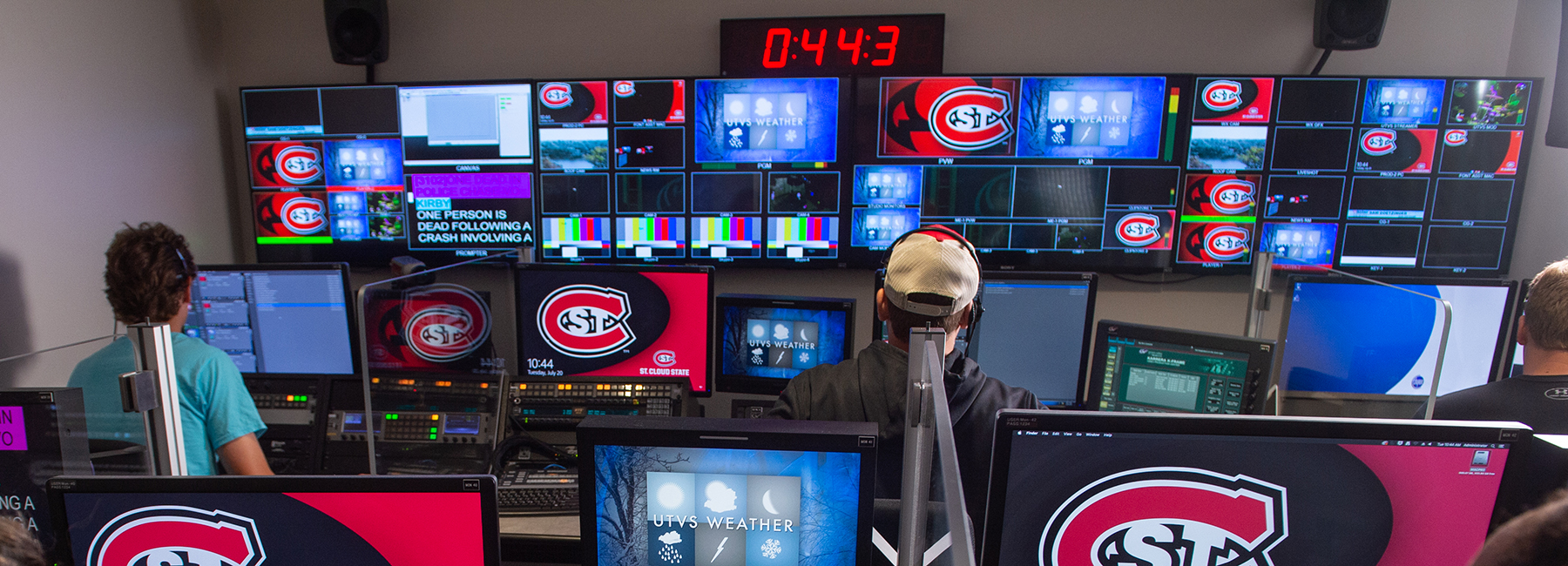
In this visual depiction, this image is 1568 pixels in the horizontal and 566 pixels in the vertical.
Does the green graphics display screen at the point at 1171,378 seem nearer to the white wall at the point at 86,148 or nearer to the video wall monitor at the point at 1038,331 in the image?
the video wall monitor at the point at 1038,331

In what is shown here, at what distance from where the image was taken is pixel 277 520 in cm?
91

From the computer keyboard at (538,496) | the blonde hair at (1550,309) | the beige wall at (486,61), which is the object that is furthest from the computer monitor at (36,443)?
the blonde hair at (1550,309)

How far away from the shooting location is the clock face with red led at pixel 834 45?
119 inches

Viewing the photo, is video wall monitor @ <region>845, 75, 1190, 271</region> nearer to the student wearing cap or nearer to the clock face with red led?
the clock face with red led

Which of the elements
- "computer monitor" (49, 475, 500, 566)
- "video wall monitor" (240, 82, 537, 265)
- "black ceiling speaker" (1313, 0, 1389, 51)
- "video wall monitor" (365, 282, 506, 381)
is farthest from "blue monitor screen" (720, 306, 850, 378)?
"black ceiling speaker" (1313, 0, 1389, 51)

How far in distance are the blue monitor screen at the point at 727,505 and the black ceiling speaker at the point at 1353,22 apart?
3.15 metres

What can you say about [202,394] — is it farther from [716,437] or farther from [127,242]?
[716,437]

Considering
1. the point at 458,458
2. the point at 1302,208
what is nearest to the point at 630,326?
the point at 458,458

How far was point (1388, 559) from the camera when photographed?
0.89 meters

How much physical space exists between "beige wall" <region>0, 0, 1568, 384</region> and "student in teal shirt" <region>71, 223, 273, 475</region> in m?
1.31

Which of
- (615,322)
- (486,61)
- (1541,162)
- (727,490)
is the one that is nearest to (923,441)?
(727,490)

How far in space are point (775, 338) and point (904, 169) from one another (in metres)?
1.32

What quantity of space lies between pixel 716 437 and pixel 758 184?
2281mm

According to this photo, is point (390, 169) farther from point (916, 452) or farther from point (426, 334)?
point (916, 452)
